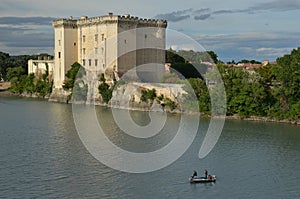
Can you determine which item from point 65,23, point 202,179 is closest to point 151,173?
point 202,179

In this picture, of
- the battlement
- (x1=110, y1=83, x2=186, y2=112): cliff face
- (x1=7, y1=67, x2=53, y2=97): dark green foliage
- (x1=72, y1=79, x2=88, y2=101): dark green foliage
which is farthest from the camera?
(x1=7, y1=67, x2=53, y2=97): dark green foliage

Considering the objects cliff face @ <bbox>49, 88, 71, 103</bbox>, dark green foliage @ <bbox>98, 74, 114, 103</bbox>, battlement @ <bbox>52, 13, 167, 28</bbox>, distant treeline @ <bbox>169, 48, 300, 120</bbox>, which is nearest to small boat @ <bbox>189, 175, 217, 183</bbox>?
distant treeline @ <bbox>169, 48, 300, 120</bbox>

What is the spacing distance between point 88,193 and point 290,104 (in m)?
13.9

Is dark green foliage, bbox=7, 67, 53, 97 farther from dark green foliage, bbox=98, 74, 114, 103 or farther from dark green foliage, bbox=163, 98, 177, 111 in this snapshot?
dark green foliage, bbox=163, 98, 177, 111

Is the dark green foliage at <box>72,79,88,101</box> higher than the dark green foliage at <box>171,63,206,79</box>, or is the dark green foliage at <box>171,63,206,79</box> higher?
the dark green foliage at <box>171,63,206,79</box>

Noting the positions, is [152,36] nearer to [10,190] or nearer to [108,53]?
[108,53]

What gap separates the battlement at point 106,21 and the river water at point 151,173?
427 inches

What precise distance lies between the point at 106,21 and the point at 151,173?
1812 centimetres

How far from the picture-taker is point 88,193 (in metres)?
10.4

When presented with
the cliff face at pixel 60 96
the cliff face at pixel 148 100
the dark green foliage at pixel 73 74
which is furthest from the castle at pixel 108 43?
the cliff face at pixel 148 100

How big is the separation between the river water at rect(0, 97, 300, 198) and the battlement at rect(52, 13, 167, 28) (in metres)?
10.9

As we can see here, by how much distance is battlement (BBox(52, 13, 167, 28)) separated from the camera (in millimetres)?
28594

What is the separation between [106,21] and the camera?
28828mm

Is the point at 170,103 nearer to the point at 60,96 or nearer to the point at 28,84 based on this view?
the point at 60,96
